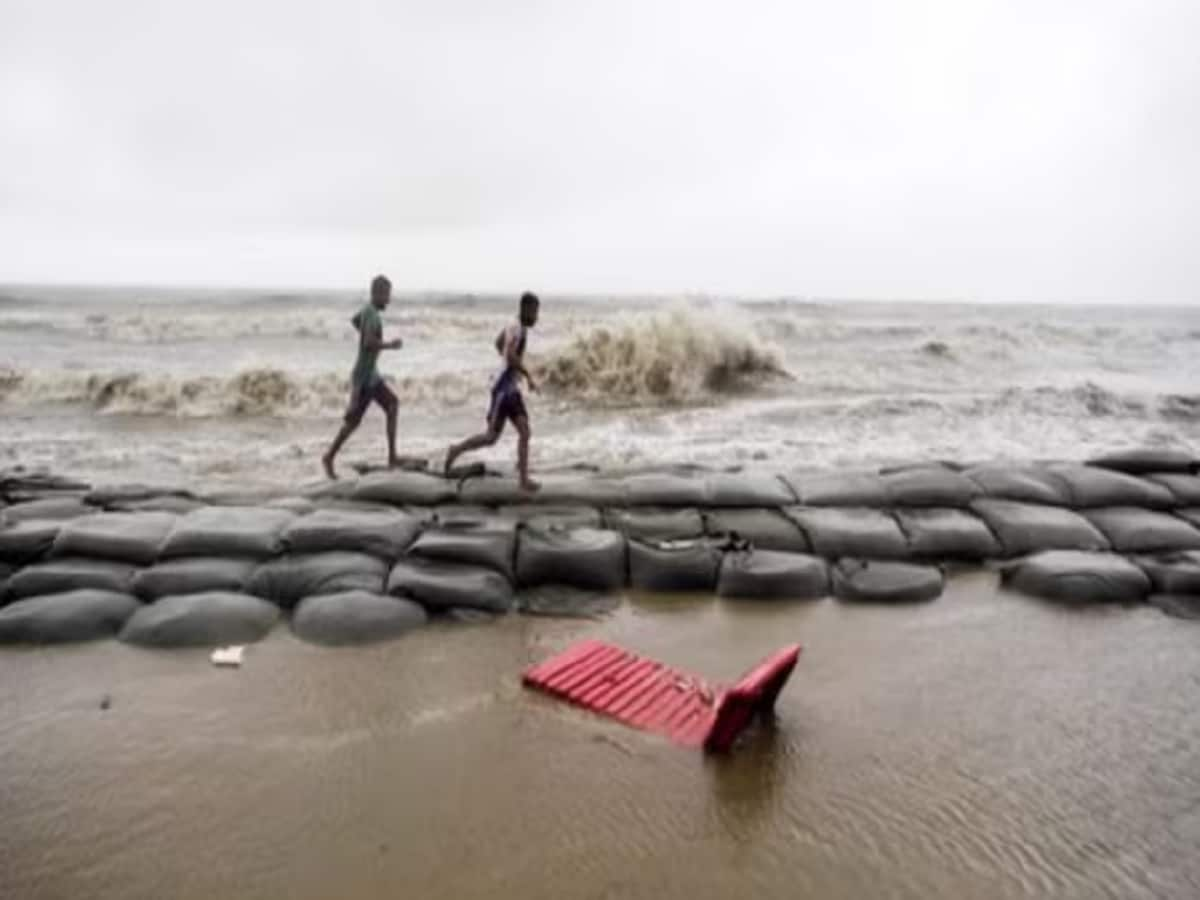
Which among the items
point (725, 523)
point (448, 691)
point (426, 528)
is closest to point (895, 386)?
point (725, 523)

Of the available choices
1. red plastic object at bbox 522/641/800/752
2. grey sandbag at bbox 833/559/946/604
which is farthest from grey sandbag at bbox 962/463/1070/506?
red plastic object at bbox 522/641/800/752

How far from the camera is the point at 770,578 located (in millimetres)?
4664

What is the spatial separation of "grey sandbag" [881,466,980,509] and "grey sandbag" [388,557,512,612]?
260 centimetres

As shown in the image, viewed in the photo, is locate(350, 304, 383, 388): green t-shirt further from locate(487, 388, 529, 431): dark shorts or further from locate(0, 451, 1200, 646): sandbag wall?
locate(0, 451, 1200, 646): sandbag wall

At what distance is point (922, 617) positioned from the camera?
4520mm

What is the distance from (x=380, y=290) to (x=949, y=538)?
12.7ft

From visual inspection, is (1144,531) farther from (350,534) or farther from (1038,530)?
(350,534)

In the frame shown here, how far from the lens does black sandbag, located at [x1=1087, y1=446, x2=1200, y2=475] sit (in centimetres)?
638

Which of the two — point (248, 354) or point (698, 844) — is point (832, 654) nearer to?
point (698, 844)

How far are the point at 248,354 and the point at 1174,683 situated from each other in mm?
16299

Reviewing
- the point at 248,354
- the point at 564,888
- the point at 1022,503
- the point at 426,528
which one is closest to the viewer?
the point at 564,888

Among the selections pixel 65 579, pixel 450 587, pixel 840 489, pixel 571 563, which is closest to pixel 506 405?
pixel 571 563

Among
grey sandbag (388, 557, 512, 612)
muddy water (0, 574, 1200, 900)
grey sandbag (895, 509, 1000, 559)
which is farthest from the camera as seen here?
grey sandbag (895, 509, 1000, 559)

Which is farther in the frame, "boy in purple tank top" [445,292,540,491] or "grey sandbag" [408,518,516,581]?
"boy in purple tank top" [445,292,540,491]
